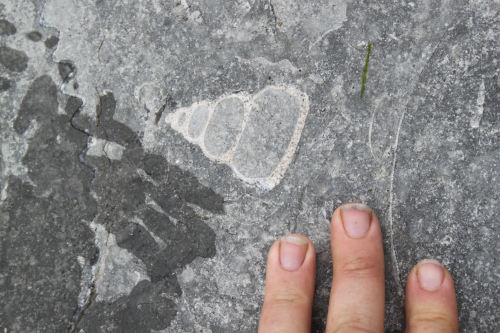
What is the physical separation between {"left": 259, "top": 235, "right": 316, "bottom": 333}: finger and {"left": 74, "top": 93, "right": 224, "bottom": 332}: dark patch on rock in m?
0.19

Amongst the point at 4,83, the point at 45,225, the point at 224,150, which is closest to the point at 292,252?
the point at 224,150

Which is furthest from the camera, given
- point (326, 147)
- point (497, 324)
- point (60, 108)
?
point (60, 108)

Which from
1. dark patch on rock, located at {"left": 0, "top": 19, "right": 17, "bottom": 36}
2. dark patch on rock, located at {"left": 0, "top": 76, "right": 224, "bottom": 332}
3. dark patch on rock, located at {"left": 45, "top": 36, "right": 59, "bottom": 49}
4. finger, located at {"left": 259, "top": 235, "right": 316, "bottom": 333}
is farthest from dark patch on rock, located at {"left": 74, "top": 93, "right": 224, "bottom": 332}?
dark patch on rock, located at {"left": 0, "top": 19, "right": 17, "bottom": 36}

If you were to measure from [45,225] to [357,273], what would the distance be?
862 millimetres

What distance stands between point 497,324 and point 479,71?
62cm

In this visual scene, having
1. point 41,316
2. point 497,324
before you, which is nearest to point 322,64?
point 497,324

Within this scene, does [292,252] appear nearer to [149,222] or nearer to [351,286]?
Answer: [351,286]

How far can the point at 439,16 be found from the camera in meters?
1.18

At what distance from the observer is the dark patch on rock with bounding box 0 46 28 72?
4.42ft

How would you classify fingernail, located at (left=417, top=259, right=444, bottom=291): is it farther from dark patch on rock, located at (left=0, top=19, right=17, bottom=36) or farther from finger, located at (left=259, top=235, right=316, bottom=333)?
dark patch on rock, located at (left=0, top=19, right=17, bottom=36)

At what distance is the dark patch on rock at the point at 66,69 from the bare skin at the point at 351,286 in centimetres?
75

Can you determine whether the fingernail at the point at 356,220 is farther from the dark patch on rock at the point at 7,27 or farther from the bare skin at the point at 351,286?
the dark patch on rock at the point at 7,27

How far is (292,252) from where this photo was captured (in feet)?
3.84

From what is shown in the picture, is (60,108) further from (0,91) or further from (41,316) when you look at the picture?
(41,316)
